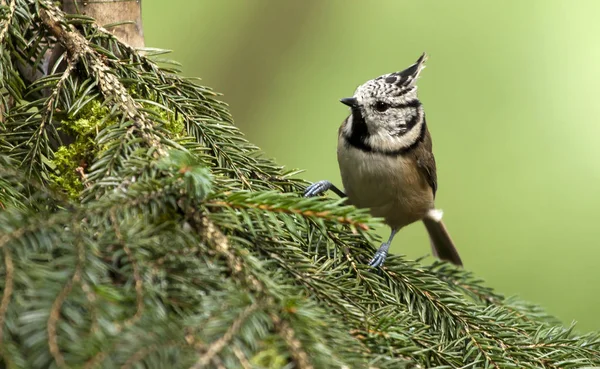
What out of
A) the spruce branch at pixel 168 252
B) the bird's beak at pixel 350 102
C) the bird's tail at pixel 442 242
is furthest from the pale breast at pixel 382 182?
the spruce branch at pixel 168 252

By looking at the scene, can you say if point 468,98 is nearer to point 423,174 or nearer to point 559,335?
point 423,174

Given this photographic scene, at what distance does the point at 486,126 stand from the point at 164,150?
411 cm

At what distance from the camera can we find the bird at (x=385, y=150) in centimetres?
274

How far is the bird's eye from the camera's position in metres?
2.79

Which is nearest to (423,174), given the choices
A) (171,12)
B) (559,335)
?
(559,335)

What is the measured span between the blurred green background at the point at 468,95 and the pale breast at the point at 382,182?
6.03ft

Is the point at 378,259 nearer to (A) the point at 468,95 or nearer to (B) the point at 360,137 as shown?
(B) the point at 360,137

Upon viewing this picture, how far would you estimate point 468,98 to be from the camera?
197 inches

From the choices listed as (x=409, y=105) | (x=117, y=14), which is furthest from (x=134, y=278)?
(x=409, y=105)

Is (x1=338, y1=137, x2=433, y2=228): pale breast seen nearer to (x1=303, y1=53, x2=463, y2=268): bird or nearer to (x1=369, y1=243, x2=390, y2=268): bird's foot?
(x1=303, y1=53, x2=463, y2=268): bird

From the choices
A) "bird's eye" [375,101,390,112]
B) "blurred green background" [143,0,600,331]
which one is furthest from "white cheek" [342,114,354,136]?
"blurred green background" [143,0,600,331]

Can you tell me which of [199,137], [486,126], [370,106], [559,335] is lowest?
[559,335]

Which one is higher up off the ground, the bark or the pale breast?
the bark

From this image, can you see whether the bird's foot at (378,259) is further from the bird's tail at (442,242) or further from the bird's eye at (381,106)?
the bird's tail at (442,242)
